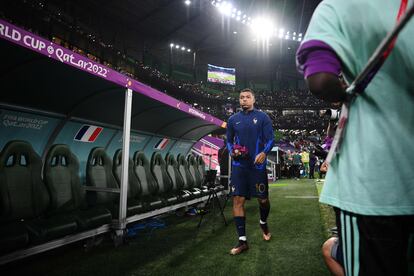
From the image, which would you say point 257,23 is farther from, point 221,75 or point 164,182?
point 164,182

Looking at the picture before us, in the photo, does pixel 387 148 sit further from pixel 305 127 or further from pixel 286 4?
pixel 305 127

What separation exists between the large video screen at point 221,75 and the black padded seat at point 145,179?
3475 cm

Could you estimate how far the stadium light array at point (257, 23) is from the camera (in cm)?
2961

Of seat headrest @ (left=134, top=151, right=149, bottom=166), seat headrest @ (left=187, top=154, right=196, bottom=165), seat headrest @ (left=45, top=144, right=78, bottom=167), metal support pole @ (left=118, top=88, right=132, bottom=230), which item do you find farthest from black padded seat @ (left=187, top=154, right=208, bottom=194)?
seat headrest @ (left=45, top=144, right=78, bottom=167)

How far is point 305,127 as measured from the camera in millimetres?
41812

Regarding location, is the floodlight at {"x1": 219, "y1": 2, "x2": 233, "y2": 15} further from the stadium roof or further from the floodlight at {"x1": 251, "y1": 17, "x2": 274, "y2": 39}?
the floodlight at {"x1": 251, "y1": 17, "x2": 274, "y2": 39}

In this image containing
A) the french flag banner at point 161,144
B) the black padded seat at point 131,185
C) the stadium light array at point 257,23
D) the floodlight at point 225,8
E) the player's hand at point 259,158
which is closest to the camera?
the player's hand at point 259,158

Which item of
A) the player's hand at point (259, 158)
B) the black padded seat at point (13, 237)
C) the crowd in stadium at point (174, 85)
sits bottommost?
the black padded seat at point (13, 237)

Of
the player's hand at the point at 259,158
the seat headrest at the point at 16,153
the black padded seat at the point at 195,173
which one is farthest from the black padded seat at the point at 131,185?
the black padded seat at the point at 195,173

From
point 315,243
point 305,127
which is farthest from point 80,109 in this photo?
point 305,127

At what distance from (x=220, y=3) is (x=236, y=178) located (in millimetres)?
29076

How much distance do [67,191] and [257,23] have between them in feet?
115

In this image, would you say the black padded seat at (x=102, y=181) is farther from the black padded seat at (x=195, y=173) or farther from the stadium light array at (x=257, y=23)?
the stadium light array at (x=257, y=23)

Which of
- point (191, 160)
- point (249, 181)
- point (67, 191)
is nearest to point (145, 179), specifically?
point (67, 191)
